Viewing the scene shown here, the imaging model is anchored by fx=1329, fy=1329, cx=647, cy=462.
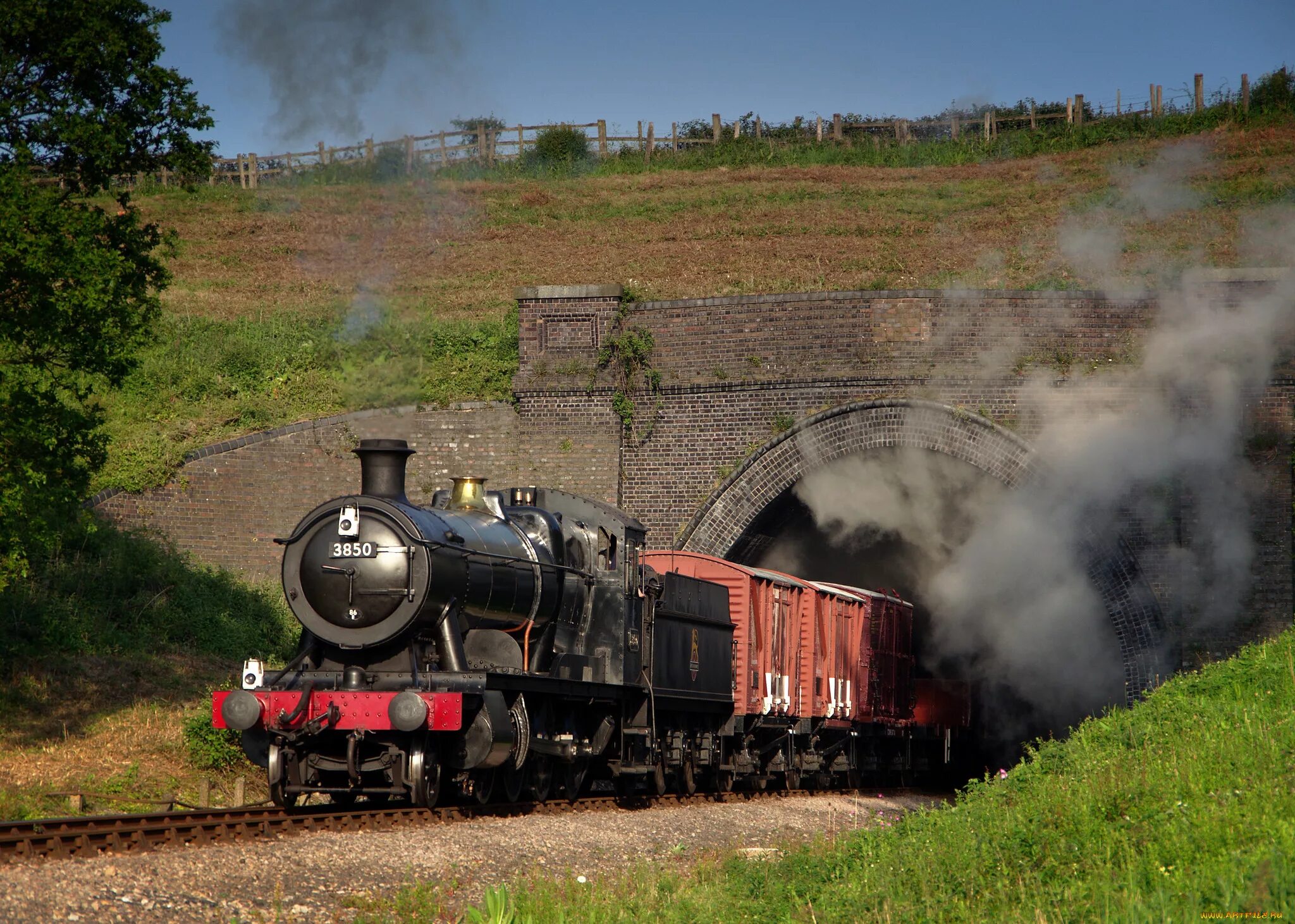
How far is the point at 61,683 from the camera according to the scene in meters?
16.4

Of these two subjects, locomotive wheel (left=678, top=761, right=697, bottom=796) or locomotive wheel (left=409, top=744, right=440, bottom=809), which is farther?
locomotive wheel (left=678, top=761, right=697, bottom=796)

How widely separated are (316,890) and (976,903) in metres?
4.16

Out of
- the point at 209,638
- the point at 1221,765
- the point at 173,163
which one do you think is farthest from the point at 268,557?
the point at 1221,765

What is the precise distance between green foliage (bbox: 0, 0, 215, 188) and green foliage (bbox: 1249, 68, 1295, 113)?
3689 cm

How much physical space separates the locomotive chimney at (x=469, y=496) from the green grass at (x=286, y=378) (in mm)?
11126

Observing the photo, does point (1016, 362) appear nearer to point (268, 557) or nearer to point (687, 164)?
point (268, 557)

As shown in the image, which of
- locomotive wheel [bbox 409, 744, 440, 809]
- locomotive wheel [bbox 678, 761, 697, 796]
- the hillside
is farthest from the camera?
the hillside

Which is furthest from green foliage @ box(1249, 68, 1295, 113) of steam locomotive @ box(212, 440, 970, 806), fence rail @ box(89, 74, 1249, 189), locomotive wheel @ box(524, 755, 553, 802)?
locomotive wheel @ box(524, 755, 553, 802)

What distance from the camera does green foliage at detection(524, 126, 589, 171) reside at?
4716 cm

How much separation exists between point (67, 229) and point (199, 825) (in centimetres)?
645

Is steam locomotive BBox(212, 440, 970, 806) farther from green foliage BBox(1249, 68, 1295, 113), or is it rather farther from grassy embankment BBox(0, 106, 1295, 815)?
green foliage BBox(1249, 68, 1295, 113)

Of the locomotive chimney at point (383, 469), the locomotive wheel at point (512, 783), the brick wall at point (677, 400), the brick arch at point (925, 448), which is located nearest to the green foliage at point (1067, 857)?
the locomotive wheel at point (512, 783)

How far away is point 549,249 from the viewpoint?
40875mm

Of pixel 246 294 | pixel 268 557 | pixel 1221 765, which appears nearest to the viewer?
pixel 1221 765
